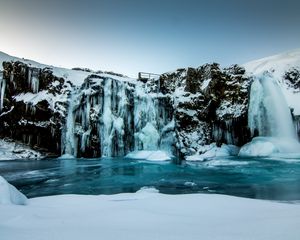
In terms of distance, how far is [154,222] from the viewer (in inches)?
123

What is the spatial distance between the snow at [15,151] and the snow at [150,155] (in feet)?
28.0

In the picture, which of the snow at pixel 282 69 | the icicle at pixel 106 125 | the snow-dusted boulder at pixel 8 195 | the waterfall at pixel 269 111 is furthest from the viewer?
the icicle at pixel 106 125

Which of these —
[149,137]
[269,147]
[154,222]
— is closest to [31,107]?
[149,137]

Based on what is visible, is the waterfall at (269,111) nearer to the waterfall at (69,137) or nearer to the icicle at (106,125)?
the icicle at (106,125)

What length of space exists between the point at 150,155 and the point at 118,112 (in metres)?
5.84

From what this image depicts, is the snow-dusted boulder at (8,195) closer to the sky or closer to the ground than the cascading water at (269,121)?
closer to the ground

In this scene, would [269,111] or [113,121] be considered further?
[113,121]

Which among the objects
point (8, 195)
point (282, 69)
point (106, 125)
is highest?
point (282, 69)

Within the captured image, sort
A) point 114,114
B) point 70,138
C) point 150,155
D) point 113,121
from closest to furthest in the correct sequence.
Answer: point 150,155 < point 70,138 < point 113,121 < point 114,114

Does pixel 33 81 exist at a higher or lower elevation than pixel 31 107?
higher

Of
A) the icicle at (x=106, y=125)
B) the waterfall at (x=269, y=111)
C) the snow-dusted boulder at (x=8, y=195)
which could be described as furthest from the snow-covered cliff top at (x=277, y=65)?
the snow-dusted boulder at (x=8, y=195)

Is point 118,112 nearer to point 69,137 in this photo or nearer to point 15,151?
point 69,137

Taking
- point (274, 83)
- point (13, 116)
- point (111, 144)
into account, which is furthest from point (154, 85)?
point (13, 116)

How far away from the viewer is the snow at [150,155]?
21.9 m
